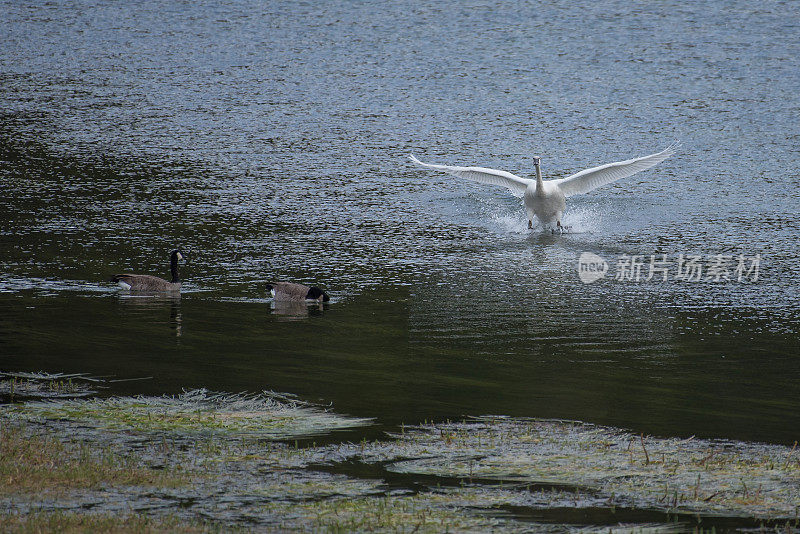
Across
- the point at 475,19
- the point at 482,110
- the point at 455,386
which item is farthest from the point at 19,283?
the point at 475,19

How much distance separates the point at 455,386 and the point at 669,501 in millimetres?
3220

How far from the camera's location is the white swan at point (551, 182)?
1967 centimetres

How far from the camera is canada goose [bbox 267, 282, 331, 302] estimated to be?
44.8 ft

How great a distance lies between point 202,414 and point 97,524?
2.53 metres

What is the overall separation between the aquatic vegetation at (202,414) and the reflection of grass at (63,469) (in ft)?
2.37

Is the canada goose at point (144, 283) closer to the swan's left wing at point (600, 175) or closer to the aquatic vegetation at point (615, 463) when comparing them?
the aquatic vegetation at point (615, 463)

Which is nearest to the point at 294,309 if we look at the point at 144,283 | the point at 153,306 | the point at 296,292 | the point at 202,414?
the point at 296,292

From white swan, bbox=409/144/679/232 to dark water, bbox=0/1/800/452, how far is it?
47 centimetres

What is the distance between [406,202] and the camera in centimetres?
2047

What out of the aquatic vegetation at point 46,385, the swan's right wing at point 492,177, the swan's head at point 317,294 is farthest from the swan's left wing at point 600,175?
the aquatic vegetation at point 46,385

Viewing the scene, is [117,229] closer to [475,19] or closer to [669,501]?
[669,501]

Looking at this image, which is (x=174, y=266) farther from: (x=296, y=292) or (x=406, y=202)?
(x=406, y=202)

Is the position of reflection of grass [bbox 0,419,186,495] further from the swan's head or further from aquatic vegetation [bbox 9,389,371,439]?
the swan's head

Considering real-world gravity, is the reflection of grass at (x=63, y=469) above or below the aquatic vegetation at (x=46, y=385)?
Result: below
